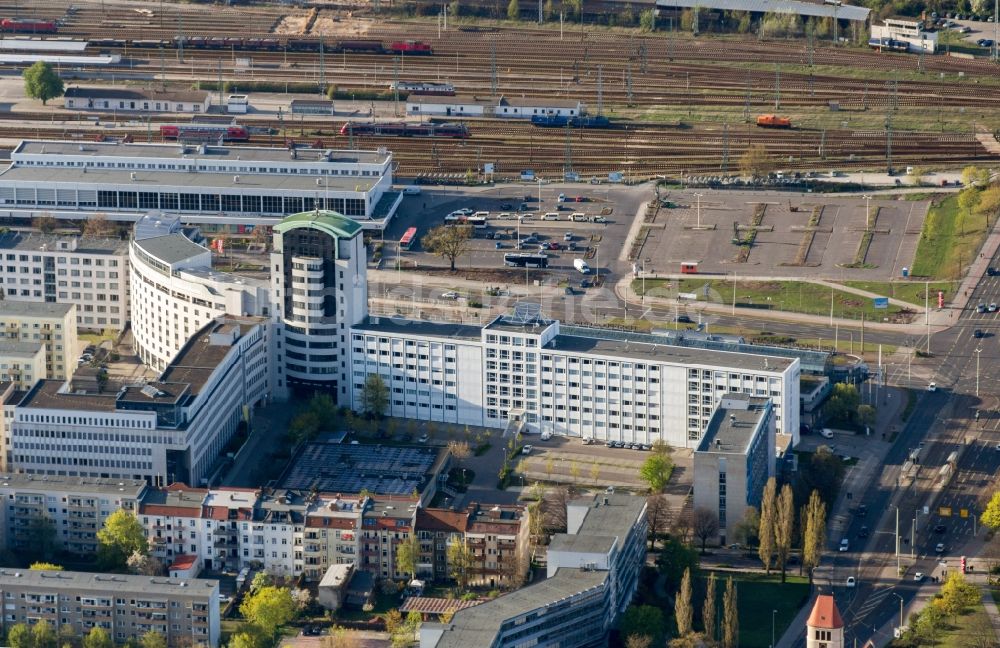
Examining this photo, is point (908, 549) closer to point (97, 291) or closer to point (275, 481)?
point (275, 481)

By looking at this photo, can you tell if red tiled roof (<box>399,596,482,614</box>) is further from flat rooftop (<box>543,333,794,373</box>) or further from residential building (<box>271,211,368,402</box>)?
residential building (<box>271,211,368,402</box>)

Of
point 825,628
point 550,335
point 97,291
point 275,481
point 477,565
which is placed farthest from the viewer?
point 97,291

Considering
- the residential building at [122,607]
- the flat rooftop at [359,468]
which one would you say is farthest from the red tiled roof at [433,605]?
the flat rooftop at [359,468]

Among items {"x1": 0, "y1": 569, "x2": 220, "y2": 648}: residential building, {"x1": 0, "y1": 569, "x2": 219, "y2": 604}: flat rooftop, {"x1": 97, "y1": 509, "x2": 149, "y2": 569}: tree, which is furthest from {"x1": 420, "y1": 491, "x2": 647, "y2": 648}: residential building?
{"x1": 97, "y1": 509, "x2": 149, "y2": 569}: tree

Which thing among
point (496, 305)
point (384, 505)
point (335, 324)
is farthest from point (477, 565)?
point (496, 305)

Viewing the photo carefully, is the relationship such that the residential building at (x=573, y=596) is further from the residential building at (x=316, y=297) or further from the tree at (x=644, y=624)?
the residential building at (x=316, y=297)

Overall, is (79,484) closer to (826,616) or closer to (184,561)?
(184,561)
